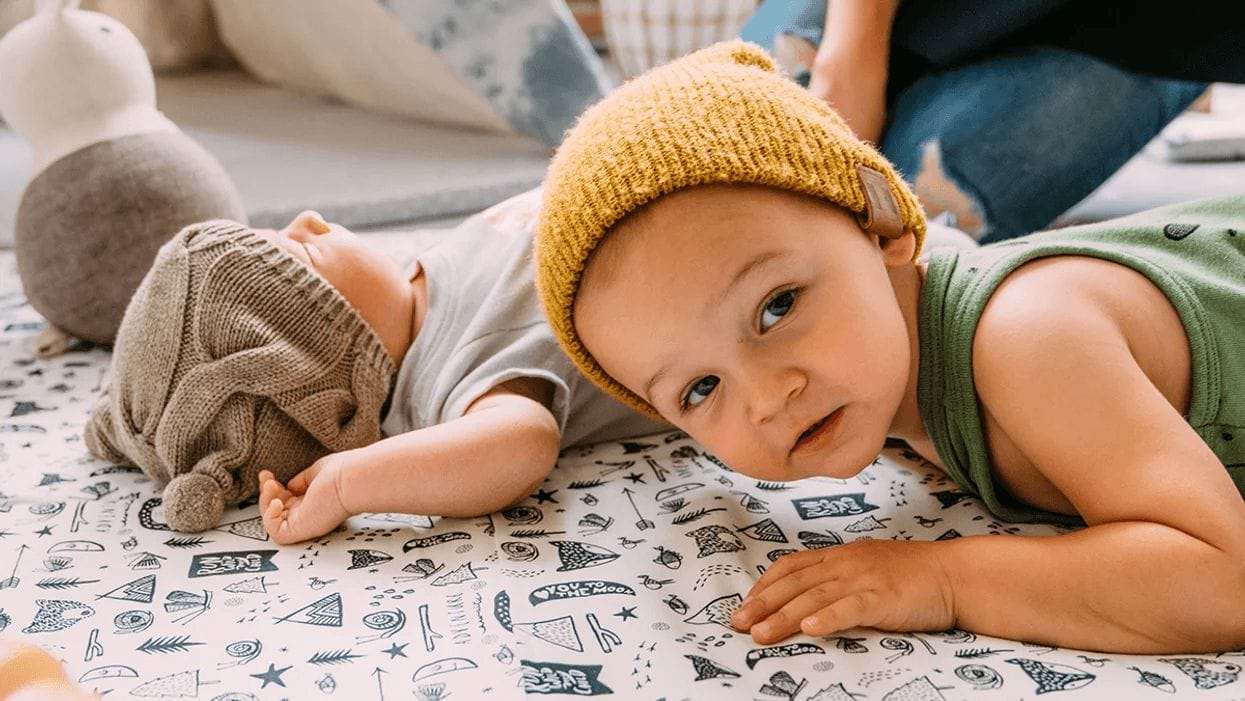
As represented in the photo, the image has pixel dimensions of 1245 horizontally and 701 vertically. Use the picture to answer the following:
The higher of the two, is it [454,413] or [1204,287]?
[1204,287]

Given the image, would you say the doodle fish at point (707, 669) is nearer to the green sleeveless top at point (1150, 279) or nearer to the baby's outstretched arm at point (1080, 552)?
the baby's outstretched arm at point (1080, 552)

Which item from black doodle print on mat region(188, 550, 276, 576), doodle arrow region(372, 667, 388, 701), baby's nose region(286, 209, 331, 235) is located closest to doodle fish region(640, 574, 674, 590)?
doodle arrow region(372, 667, 388, 701)

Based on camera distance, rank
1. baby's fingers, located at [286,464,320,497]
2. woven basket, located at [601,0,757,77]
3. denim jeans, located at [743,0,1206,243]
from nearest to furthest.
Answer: baby's fingers, located at [286,464,320,497]
denim jeans, located at [743,0,1206,243]
woven basket, located at [601,0,757,77]

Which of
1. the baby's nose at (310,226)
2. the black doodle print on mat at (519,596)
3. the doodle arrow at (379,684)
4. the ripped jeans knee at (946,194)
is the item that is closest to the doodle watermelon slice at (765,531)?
the black doodle print on mat at (519,596)

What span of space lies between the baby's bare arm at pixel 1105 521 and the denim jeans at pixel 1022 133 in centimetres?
70

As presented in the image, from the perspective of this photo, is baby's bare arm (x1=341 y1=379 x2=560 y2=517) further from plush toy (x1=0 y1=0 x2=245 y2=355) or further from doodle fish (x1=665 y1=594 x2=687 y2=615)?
plush toy (x1=0 y1=0 x2=245 y2=355)

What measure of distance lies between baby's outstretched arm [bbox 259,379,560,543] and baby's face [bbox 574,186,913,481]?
17cm

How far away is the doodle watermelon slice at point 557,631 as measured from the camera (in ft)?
2.62

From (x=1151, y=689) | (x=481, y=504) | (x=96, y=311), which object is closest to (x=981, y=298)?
(x=1151, y=689)

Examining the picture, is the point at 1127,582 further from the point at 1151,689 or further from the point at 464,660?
the point at 464,660

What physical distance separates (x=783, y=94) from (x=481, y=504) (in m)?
0.43

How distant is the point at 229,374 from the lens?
104cm

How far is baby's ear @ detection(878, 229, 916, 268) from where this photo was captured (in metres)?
0.92

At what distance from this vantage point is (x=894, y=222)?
90 centimetres
